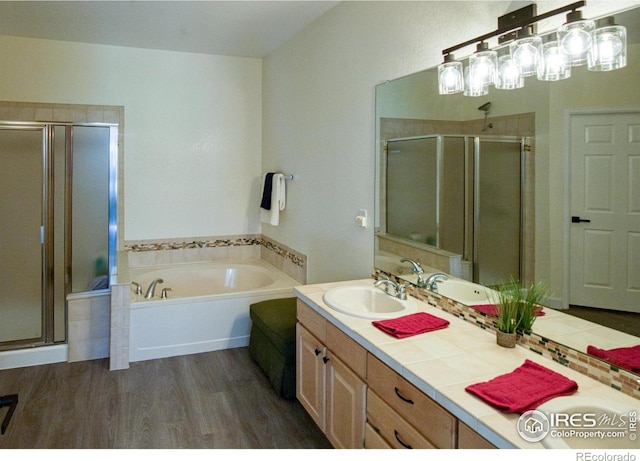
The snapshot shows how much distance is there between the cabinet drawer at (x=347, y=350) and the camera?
1.83m

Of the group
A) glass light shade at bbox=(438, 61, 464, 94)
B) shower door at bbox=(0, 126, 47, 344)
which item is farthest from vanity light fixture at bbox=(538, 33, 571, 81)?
shower door at bbox=(0, 126, 47, 344)

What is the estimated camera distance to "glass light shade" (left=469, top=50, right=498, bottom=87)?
6.19 feet

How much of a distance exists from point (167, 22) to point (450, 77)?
2.50 m

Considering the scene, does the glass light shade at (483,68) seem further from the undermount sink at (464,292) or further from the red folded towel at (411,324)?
the red folded towel at (411,324)

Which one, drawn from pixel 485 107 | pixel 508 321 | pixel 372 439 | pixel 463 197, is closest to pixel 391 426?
pixel 372 439

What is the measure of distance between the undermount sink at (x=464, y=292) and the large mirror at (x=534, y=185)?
0.04 metres

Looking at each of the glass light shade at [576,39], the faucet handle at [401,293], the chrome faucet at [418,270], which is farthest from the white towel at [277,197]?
the glass light shade at [576,39]

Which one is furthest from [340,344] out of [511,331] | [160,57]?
[160,57]

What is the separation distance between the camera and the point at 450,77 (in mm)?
2109

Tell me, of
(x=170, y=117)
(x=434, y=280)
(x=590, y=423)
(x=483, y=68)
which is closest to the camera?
(x=590, y=423)

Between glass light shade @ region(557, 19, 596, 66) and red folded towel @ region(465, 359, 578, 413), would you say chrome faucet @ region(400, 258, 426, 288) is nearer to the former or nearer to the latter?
red folded towel @ region(465, 359, 578, 413)

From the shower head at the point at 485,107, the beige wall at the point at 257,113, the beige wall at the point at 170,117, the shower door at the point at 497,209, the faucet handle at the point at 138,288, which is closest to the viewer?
the shower door at the point at 497,209

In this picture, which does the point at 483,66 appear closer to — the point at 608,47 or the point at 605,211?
the point at 608,47

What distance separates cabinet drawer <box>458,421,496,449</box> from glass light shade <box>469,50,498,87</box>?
1353 millimetres
